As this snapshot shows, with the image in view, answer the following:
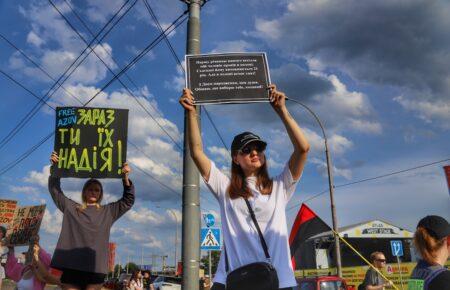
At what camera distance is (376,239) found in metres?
38.5

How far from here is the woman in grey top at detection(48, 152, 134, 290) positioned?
394cm

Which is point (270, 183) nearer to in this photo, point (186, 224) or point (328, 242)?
point (186, 224)

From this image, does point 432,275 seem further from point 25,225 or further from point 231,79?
point 25,225

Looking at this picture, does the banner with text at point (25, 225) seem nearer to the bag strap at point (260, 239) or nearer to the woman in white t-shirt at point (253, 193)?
the woman in white t-shirt at point (253, 193)

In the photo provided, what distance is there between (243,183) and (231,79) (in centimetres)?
132

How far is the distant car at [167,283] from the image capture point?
23089 mm

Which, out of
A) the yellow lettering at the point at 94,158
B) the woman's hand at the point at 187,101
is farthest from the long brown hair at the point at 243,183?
the yellow lettering at the point at 94,158

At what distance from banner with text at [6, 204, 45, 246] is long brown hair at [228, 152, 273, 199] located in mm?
4943

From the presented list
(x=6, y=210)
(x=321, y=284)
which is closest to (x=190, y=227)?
(x=6, y=210)

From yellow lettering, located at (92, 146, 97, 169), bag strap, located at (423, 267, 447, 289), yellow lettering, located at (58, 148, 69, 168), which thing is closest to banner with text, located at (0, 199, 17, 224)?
yellow lettering, located at (58, 148, 69, 168)

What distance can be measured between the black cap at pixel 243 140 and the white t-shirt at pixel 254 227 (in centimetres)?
21

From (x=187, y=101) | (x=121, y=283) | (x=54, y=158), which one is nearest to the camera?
(x=187, y=101)

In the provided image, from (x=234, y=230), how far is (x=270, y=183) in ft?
1.32

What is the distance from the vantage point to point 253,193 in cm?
288
